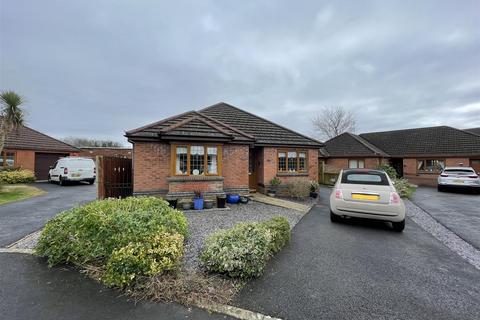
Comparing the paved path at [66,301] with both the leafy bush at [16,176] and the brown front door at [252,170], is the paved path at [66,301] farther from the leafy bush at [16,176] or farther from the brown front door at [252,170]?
the leafy bush at [16,176]

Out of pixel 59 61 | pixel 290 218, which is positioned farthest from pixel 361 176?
pixel 59 61

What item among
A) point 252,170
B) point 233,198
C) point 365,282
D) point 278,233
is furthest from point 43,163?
point 365,282

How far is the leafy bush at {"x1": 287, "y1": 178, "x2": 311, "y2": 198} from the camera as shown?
1083 cm

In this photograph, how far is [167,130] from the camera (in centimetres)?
864

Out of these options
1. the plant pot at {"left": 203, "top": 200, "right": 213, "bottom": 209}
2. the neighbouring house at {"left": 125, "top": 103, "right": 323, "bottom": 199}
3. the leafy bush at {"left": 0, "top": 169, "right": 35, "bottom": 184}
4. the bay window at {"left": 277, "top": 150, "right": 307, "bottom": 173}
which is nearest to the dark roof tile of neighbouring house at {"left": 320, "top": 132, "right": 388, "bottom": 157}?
the bay window at {"left": 277, "top": 150, "right": 307, "bottom": 173}

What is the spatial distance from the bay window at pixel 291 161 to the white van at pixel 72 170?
15411mm

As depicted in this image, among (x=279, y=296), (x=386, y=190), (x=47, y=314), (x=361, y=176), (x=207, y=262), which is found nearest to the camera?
(x=47, y=314)

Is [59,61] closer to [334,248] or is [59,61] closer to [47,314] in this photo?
[47,314]

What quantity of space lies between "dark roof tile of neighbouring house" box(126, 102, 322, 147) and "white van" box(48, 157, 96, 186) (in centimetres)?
1111

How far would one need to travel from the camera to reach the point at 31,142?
61.2 feet

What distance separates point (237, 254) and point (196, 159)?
640cm

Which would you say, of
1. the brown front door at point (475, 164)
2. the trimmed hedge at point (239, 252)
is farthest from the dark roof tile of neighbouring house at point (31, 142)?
the brown front door at point (475, 164)

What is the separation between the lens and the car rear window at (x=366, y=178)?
6.24 meters

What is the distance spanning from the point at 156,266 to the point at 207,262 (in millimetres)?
792
